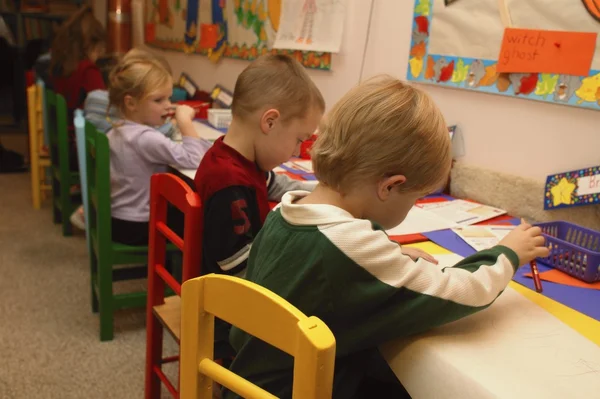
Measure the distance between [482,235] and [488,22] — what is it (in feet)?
2.06

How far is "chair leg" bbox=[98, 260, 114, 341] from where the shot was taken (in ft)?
6.25

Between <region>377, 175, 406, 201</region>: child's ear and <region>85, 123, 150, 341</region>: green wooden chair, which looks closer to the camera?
<region>377, 175, 406, 201</region>: child's ear

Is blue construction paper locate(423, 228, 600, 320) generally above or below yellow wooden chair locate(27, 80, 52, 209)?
above

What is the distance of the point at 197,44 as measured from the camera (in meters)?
3.27

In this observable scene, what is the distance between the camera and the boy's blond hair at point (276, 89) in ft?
4.33

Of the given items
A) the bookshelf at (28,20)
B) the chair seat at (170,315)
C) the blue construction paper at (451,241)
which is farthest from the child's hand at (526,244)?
the bookshelf at (28,20)

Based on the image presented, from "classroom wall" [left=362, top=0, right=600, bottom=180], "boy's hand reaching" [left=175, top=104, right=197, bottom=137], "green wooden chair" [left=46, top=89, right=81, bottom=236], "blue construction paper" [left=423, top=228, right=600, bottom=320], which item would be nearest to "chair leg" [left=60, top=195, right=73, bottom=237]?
"green wooden chair" [left=46, top=89, right=81, bottom=236]

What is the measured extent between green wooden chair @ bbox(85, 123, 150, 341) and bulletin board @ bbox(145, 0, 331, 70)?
931mm

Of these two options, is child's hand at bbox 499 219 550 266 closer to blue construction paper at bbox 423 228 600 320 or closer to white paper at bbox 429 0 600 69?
blue construction paper at bbox 423 228 600 320

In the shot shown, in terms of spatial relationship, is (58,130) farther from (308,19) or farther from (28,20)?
(28,20)

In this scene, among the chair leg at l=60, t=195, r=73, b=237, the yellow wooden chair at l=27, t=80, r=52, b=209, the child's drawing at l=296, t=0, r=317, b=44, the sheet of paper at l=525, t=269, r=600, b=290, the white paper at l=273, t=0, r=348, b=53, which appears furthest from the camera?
the yellow wooden chair at l=27, t=80, r=52, b=209

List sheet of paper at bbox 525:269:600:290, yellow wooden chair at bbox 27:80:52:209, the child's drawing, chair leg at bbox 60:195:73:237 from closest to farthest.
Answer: sheet of paper at bbox 525:269:600:290, the child's drawing, chair leg at bbox 60:195:73:237, yellow wooden chair at bbox 27:80:52:209

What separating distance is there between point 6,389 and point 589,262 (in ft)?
5.27

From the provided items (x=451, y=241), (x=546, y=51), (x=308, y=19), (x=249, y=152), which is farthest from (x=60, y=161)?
(x=546, y=51)
